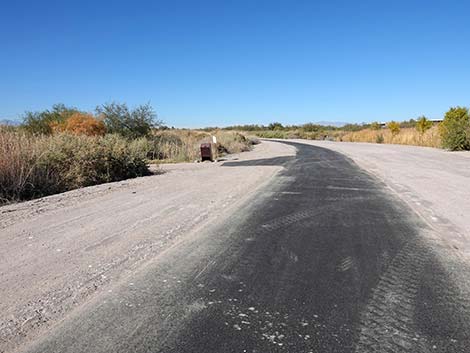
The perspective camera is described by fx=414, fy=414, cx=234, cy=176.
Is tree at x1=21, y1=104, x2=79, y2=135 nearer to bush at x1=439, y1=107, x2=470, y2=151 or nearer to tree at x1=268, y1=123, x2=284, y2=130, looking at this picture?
bush at x1=439, y1=107, x2=470, y2=151

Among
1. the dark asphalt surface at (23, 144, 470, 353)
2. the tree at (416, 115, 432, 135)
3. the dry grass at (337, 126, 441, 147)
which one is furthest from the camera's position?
the tree at (416, 115, 432, 135)

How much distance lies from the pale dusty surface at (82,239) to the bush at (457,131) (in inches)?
929

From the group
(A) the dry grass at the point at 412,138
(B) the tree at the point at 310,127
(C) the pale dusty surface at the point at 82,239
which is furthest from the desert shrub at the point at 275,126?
(C) the pale dusty surface at the point at 82,239

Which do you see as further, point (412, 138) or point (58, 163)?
point (412, 138)

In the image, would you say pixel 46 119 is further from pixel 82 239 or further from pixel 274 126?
pixel 274 126

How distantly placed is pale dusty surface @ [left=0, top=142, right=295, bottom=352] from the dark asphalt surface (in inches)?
13.7

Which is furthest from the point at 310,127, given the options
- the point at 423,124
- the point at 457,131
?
the point at 457,131

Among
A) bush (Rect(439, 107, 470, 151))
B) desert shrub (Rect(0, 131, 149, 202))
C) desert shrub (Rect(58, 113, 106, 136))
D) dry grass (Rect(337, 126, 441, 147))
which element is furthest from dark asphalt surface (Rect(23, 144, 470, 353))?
dry grass (Rect(337, 126, 441, 147))

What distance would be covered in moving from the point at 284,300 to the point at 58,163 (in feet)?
38.0

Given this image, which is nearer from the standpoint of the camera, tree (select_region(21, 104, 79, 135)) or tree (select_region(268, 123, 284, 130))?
tree (select_region(21, 104, 79, 135))

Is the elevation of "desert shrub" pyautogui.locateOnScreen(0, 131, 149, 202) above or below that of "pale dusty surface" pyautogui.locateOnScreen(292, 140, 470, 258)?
above

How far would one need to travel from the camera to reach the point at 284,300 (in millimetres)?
4484

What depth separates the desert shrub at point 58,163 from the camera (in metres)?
11.7

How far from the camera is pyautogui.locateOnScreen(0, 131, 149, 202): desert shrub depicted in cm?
1173
